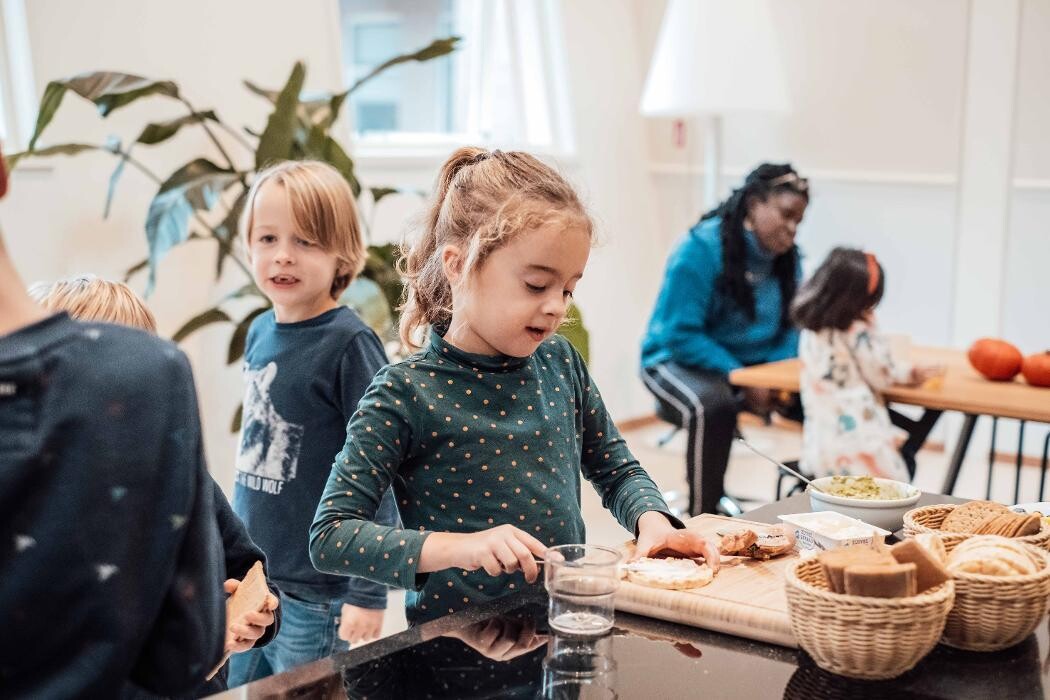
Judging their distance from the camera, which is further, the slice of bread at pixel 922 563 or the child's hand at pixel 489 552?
the child's hand at pixel 489 552

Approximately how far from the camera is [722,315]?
401cm

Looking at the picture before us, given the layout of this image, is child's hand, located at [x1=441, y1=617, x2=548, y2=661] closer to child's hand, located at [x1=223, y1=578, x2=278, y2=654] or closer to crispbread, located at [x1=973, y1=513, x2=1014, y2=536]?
child's hand, located at [x1=223, y1=578, x2=278, y2=654]

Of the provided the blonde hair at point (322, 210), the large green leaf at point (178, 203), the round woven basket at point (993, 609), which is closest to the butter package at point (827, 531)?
the round woven basket at point (993, 609)

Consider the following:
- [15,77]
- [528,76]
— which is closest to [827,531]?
[15,77]

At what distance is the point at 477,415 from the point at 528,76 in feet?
13.8

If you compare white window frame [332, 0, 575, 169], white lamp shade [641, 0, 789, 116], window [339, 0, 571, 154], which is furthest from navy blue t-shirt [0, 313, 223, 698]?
white window frame [332, 0, 575, 169]

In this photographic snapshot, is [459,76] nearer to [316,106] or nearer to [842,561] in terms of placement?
[316,106]

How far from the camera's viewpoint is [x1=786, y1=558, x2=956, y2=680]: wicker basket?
101 centimetres

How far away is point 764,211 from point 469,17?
75.2 inches

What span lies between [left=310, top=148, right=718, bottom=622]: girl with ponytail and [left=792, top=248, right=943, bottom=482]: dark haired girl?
1952 millimetres

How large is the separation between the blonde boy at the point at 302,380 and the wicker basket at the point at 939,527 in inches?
32.2

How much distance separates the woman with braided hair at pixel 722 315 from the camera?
389 centimetres

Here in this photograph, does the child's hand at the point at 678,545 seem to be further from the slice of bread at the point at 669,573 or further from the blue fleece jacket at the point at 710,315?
the blue fleece jacket at the point at 710,315

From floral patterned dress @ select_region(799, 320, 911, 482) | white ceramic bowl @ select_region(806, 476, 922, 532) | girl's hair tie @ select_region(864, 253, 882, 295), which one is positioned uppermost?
white ceramic bowl @ select_region(806, 476, 922, 532)
